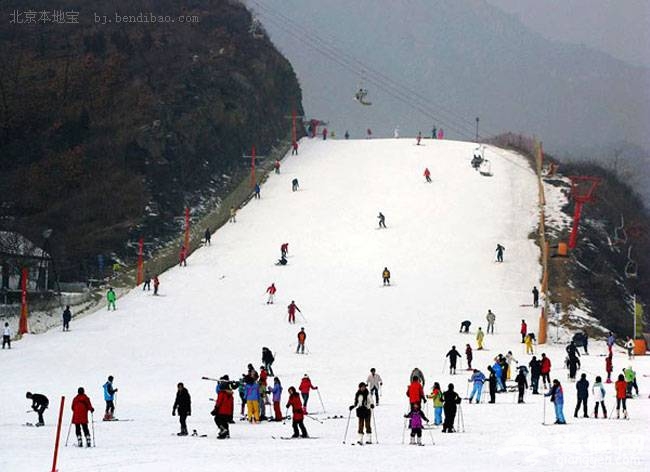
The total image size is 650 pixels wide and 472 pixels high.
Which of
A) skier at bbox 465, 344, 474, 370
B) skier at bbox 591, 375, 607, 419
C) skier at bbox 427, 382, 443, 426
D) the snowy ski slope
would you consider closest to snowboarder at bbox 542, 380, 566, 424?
the snowy ski slope

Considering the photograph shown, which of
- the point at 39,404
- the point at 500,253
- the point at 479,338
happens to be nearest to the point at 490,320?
the point at 479,338

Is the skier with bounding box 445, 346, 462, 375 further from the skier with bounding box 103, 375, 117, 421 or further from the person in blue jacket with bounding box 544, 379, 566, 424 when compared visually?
the skier with bounding box 103, 375, 117, 421

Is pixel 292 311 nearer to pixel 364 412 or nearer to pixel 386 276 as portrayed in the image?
pixel 386 276

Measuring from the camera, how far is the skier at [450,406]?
24016 millimetres

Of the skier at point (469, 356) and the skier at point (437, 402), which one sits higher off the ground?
the skier at point (469, 356)

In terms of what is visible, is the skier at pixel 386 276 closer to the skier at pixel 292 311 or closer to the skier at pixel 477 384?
the skier at pixel 292 311

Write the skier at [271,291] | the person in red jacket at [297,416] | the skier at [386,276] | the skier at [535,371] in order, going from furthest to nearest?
1. the skier at [386,276]
2. the skier at [271,291]
3. the skier at [535,371]
4. the person in red jacket at [297,416]

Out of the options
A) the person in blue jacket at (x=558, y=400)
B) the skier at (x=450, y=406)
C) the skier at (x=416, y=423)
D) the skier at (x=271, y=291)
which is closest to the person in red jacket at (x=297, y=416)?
the skier at (x=416, y=423)

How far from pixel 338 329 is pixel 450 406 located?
64.1 feet

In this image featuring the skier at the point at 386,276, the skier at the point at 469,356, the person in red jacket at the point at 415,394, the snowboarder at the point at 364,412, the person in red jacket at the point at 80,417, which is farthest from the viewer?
the skier at the point at 386,276

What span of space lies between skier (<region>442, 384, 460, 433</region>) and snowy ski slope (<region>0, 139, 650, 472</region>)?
47cm

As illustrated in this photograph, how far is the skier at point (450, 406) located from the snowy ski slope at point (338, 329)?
18.5 inches

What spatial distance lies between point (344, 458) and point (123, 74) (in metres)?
57.8

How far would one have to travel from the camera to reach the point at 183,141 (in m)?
69.9
